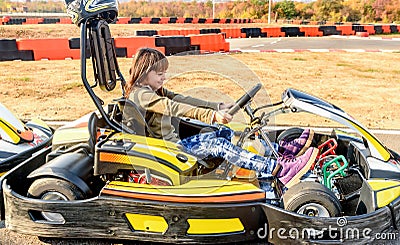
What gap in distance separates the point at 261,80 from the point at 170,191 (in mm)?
5377

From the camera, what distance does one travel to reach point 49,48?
10.1 m

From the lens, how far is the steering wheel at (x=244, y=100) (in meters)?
2.82

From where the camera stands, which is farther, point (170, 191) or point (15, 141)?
point (15, 141)

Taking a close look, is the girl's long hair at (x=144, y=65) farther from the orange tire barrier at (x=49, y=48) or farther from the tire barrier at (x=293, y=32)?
the tire barrier at (x=293, y=32)

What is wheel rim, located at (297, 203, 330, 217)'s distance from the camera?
9.14 feet

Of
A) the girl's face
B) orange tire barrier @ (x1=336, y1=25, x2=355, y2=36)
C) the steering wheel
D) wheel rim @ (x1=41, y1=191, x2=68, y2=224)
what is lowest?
wheel rim @ (x1=41, y1=191, x2=68, y2=224)

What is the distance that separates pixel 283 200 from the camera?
9.30 feet

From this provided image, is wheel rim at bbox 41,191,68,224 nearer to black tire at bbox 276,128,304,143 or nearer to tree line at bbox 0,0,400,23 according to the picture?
black tire at bbox 276,128,304,143

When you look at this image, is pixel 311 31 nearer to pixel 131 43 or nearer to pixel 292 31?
pixel 292 31

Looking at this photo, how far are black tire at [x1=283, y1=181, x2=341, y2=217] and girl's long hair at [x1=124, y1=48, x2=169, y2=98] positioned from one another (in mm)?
1156

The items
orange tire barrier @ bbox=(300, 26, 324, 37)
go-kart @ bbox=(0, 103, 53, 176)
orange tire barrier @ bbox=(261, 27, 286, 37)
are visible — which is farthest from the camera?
orange tire barrier @ bbox=(300, 26, 324, 37)

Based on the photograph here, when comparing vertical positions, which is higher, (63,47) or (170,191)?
(63,47)

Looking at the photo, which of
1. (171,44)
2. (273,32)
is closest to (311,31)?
(273,32)

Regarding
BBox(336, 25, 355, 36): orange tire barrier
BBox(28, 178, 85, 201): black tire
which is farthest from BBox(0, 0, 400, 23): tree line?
BBox(28, 178, 85, 201): black tire
